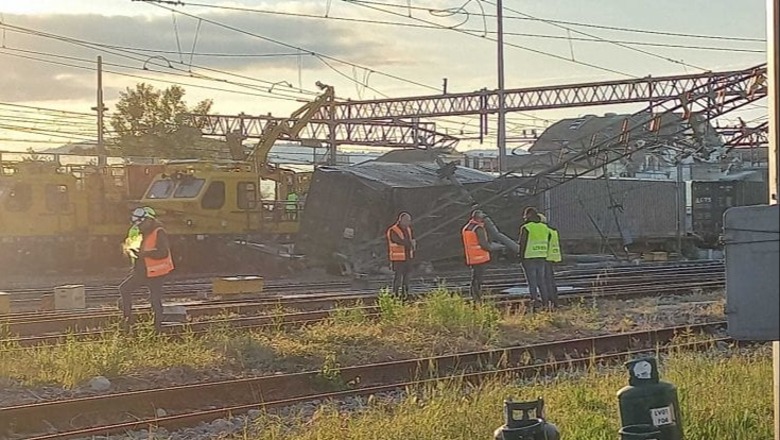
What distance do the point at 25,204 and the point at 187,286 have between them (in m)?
7.49

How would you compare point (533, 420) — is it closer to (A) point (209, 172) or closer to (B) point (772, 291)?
(B) point (772, 291)

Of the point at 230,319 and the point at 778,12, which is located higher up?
the point at 778,12

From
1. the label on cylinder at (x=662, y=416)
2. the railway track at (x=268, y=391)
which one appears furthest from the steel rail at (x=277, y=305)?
the label on cylinder at (x=662, y=416)

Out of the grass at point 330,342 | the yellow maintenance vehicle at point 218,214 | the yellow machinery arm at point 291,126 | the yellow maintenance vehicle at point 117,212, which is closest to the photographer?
the grass at point 330,342

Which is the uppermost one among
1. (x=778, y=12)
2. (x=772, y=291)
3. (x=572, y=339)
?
(x=778, y=12)

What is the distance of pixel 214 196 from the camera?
31.6 m

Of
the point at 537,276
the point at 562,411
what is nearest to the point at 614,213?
the point at 537,276

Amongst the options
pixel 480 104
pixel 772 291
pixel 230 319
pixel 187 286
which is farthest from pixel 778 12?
pixel 480 104

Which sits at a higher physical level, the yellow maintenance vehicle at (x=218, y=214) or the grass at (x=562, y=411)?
the yellow maintenance vehicle at (x=218, y=214)

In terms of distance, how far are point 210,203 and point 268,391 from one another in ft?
67.9

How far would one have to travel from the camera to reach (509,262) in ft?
109

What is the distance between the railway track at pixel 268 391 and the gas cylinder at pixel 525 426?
4907 millimetres

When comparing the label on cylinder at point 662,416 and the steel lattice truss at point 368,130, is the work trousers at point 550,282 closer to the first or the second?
the label on cylinder at point 662,416

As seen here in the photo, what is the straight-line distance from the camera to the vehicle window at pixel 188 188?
103 ft
